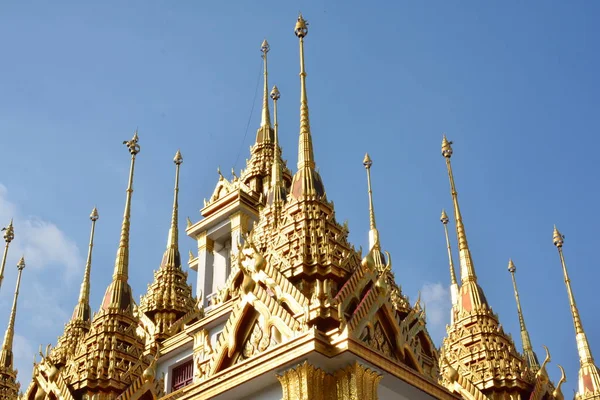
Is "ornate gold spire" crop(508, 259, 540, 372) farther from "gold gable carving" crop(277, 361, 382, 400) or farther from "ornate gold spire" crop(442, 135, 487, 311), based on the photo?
"gold gable carving" crop(277, 361, 382, 400)

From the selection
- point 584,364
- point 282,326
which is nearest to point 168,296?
point 584,364

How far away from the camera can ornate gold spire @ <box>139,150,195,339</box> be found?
22172 millimetres

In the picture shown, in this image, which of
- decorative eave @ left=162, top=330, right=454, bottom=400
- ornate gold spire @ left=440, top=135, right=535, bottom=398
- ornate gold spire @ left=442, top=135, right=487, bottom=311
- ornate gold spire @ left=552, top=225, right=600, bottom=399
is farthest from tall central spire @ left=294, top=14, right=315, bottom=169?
ornate gold spire @ left=552, top=225, right=600, bottom=399

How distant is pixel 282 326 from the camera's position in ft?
35.4

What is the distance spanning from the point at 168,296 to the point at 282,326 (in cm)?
1262

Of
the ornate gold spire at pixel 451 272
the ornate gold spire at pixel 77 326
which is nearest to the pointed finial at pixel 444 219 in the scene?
the ornate gold spire at pixel 451 272

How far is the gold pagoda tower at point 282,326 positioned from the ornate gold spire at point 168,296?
0.04 meters

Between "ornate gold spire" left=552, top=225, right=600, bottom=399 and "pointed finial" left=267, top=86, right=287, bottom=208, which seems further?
"ornate gold spire" left=552, top=225, right=600, bottom=399

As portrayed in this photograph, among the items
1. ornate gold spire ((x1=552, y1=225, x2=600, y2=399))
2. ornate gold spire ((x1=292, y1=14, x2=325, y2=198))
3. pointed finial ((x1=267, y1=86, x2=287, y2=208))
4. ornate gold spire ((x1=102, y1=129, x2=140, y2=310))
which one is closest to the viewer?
ornate gold spire ((x1=292, y1=14, x2=325, y2=198))

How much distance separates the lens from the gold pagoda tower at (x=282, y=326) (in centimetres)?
1054

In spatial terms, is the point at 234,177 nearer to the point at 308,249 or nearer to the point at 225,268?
the point at 225,268

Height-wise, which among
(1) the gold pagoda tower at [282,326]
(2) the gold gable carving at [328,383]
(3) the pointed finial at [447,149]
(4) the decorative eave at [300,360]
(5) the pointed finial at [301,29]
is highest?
(3) the pointed finial at [447,149]

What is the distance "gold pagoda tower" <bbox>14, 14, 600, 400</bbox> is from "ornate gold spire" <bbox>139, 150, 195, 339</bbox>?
0.04 metres

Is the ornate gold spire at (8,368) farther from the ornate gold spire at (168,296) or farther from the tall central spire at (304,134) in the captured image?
the tall central spire at (304,134)
